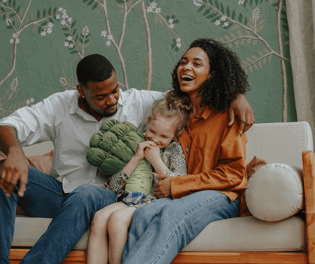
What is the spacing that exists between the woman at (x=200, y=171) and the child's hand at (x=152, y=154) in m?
0.09

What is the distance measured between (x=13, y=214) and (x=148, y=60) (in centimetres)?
127

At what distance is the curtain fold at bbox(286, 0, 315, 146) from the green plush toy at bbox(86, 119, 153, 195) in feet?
3.56

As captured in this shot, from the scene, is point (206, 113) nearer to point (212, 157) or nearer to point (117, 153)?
point (212, 157)

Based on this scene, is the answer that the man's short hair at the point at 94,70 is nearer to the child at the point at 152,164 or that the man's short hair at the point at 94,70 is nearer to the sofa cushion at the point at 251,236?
the child at the point at 152,164

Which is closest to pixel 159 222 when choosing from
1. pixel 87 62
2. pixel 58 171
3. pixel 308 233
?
pixel 308 233

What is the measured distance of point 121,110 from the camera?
5.01ft

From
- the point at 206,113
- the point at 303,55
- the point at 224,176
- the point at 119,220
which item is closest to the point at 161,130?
the point at 206,113

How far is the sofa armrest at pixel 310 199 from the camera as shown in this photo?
97cm

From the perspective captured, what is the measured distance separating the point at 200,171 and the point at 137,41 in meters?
1.11

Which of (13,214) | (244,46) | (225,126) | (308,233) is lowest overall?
(308,233)

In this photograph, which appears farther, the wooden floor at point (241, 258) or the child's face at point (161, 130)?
the child's face at point (161, 130)

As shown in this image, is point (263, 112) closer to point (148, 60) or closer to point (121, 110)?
point (148, 60)

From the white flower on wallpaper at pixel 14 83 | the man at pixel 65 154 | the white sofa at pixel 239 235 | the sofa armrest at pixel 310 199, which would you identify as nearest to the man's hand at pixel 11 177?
the man at pixel 65 154

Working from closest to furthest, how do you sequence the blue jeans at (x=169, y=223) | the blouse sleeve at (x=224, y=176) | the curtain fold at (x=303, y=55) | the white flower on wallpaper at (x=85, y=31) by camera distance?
Answer: the blue jeans at (x=169, y=223) < the blouse sleeve at (x=224, y=176) < the curtain fold at (x=303, y=55) < the white flower on wallpaper at (x=85, y=31)
